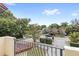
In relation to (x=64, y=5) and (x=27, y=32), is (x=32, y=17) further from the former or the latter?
(x=64, y=5)

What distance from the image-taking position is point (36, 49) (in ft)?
12.7

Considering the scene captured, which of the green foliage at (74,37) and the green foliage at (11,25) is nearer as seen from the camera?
the green foliage at (74,37)

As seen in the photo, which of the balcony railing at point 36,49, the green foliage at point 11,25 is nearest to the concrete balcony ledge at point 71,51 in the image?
the balcony railing at point 36,49

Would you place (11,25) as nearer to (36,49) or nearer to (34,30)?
(34,30)

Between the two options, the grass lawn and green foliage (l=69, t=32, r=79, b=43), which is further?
the grass lawn

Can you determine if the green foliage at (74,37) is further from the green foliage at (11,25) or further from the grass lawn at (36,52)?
the green foliage at (11,25)

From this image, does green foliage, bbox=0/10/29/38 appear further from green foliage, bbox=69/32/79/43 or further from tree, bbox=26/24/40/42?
green foliage, bbox=69/32/79/43

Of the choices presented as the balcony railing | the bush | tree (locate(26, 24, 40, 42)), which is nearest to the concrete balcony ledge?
the balcony railing

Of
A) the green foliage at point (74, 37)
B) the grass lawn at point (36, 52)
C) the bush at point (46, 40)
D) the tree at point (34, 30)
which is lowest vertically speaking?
the grass lawn at point (36, 52)

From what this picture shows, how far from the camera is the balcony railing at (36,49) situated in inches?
147

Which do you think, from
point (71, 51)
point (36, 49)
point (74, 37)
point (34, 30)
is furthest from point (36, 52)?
point (74, 37)

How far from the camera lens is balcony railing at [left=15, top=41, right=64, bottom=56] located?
374cm

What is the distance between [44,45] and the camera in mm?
3734

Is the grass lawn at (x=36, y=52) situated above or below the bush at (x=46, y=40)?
below
